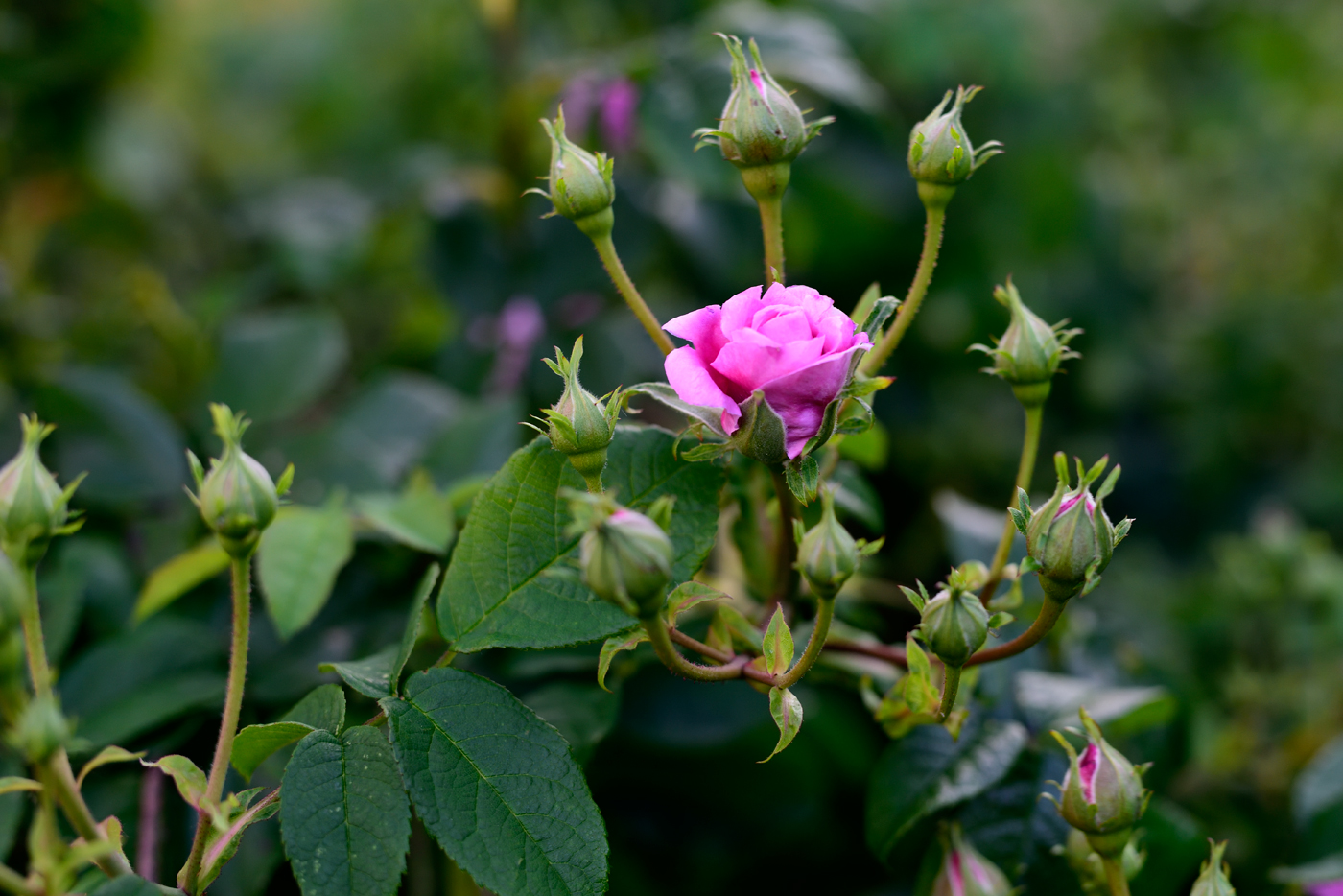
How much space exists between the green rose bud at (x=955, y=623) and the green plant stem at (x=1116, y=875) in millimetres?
177

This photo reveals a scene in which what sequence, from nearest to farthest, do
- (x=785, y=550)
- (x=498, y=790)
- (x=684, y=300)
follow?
(x=498, y=790) < (x=785, y=550) < (x=684, y=300)

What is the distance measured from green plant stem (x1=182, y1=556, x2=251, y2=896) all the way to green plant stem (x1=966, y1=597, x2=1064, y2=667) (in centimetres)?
41

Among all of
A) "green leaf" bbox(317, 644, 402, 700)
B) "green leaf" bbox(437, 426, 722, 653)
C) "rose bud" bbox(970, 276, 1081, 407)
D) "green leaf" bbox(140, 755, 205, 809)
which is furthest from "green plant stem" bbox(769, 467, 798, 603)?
"green leaf" bbox(140, 755, 205, 809)

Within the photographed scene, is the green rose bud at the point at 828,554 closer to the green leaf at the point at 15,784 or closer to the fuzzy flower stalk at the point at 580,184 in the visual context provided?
the fuzzy flower stalk at the point at 580,184

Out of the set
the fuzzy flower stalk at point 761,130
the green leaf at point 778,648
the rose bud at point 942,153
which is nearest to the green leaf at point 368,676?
the green leaf at point 778,648

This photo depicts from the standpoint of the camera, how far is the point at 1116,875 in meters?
0.58

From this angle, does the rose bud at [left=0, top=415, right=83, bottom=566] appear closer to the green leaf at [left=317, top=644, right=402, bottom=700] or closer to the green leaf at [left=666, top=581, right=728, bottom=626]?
the green leaf at [left=317, top=644, right=402, bottom=700]

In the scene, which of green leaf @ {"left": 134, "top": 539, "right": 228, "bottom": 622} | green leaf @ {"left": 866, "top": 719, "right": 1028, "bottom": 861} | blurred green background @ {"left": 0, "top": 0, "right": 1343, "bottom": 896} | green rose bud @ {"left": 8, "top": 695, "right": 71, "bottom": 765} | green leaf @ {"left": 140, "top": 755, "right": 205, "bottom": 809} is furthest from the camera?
blurred green background @ {"left": 0, "top": 0, "right": 1343, "bottom": 896}

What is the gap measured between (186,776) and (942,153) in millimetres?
560

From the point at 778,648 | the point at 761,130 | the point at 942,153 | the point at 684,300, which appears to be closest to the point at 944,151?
the point at 942,153

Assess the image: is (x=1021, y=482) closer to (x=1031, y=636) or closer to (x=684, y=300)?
(x=1031, y=636)

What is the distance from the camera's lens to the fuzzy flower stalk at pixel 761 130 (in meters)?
0.60

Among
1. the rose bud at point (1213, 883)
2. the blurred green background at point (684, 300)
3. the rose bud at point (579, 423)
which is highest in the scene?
the rose bud at point (579, 423)

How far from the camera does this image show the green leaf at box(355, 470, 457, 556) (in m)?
0.73
